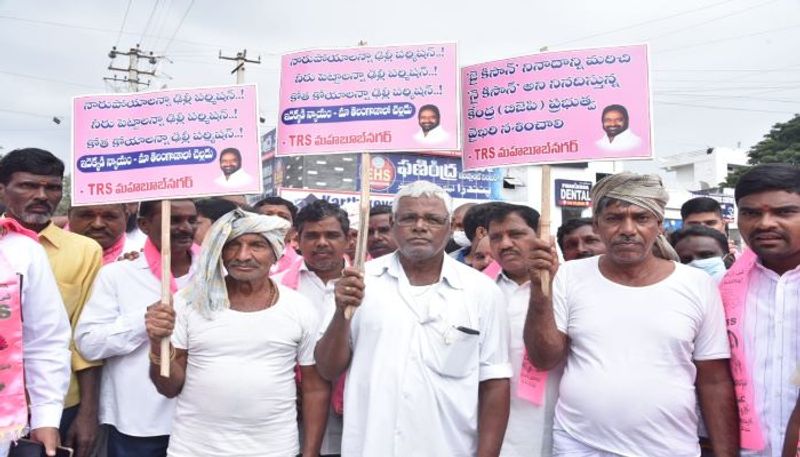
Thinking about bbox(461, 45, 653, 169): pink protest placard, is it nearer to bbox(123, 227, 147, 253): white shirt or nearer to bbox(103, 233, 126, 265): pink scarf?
bbox(123, 227, 147, 253): white shirt

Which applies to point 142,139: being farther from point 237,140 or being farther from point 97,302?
point 97,302

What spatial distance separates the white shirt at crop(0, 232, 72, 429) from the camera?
2.87 metres

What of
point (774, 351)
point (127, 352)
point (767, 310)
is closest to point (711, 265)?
point (767, 310)

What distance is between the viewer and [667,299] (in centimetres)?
289

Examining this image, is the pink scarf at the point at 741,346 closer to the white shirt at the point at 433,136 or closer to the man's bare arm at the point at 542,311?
the man's bare arm at the point at 542,311

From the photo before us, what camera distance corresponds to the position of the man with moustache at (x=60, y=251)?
11.3 ft

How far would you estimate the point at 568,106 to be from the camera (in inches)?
125

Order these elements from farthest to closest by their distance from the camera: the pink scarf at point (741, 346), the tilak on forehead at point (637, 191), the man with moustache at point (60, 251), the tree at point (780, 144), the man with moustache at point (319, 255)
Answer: the tree at point (780, 144), the man with moustache at point (319, 255), the man with moustache at point (60, 251), the tilak on forehead at point (637, 191), the pink scarf at point (741, 346)

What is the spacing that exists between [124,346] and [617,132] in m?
2.57

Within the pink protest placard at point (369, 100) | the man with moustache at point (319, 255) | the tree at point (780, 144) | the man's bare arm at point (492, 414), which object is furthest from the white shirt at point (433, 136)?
the tree at point (780, 144)

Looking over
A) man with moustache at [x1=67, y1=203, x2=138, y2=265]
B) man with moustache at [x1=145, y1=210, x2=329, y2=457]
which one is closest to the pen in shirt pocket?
man with moustache at [x1=145, y1=210, x2=329, y2=457]

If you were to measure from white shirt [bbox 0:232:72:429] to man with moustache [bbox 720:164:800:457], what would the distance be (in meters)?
2.94

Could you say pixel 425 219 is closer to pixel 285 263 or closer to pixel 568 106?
pixel 568 106

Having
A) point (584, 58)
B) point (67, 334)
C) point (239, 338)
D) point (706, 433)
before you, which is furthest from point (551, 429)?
point (67, 334)
